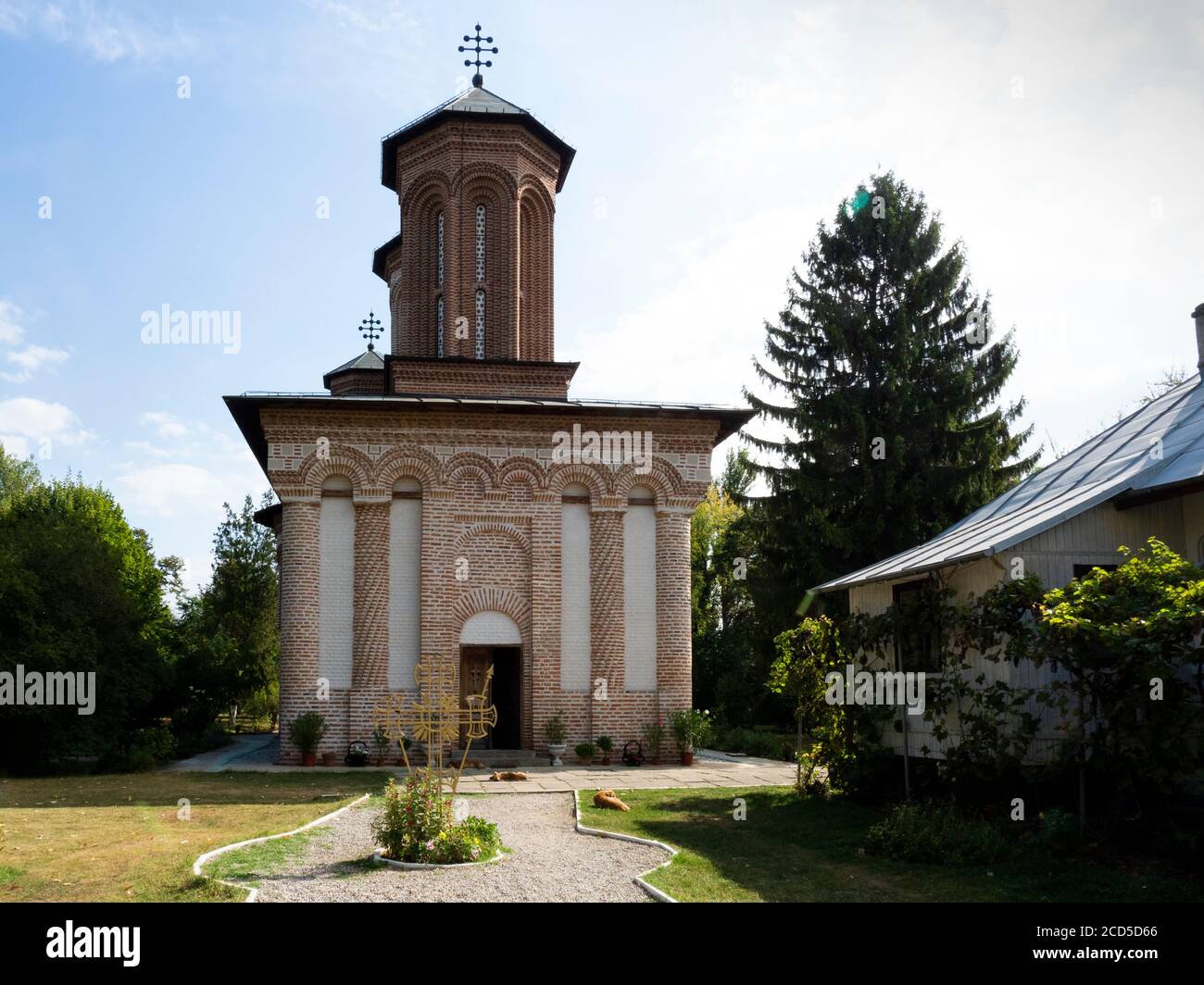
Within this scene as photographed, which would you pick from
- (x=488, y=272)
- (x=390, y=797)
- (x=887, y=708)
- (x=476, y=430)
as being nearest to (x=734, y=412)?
A: (x=476, y=430)

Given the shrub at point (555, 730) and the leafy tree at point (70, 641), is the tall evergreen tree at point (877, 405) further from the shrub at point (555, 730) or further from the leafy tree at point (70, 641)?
the leafy tree at point (70, 641)

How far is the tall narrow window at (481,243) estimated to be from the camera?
22.4 m

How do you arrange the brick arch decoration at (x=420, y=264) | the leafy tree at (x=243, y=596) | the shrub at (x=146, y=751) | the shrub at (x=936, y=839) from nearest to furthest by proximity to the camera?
the shrub at (x=936, y=839)
the shrub at (x=146, y=751)
the brick arch decoration at (x=420, y=264)
the leafy tree at (x=243, y=596)

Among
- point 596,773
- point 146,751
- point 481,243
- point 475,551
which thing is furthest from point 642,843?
point 481,243

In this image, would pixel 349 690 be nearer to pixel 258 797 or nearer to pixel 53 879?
pixel 258 797

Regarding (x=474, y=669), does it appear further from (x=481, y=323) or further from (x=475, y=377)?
(x=481, y=323)

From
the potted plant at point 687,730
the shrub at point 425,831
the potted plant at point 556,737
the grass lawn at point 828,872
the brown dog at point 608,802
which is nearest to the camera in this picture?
the grass lawn at point 828,872

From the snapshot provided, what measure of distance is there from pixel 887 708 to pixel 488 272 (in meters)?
14.1

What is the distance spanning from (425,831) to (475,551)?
425 inches

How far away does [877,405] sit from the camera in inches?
1033

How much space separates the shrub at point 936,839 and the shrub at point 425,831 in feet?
Answer: 12.4

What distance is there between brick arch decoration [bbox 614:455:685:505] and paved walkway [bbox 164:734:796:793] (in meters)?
5.32

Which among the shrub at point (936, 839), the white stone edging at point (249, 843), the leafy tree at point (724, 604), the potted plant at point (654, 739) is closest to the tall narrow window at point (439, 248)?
the leafy tree at point (724, 604)

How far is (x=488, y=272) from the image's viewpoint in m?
22.4
